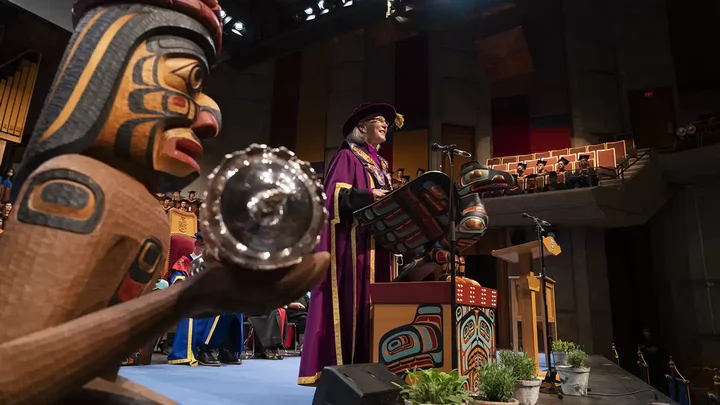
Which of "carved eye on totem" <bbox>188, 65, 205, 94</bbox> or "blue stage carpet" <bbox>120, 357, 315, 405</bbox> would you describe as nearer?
"carved eye on totem" <bbox>188, 65, 205, 94</bbox>

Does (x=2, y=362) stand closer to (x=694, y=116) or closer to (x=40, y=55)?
(x=40, y=55)

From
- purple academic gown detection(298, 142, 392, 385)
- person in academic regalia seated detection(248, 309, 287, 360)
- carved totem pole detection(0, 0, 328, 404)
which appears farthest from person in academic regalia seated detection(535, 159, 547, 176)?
carved totem pole detection(0, 0, 328, 404)

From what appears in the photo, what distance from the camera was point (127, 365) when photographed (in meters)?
4.39

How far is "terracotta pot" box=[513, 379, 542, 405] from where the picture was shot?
293cm

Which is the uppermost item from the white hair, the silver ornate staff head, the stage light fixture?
the stage light fixture

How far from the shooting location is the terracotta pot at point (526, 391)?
9.62 ft

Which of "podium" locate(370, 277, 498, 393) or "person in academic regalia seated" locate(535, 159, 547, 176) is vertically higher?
"person in academic regalia seated" locate(535, 159, 547, 176)

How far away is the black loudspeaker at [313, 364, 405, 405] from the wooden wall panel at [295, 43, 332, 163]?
12.8 metres

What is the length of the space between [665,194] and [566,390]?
9.88 metres

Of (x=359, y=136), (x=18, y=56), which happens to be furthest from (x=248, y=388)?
(x=18, y=56)

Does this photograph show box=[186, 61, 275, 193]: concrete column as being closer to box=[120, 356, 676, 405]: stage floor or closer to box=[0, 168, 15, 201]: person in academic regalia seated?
box=[0, 168, 15, 201]: person in academic regalia seated

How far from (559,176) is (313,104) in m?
7.68

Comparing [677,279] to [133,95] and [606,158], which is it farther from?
[133,95]

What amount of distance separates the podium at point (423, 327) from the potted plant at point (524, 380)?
0.21 meters
